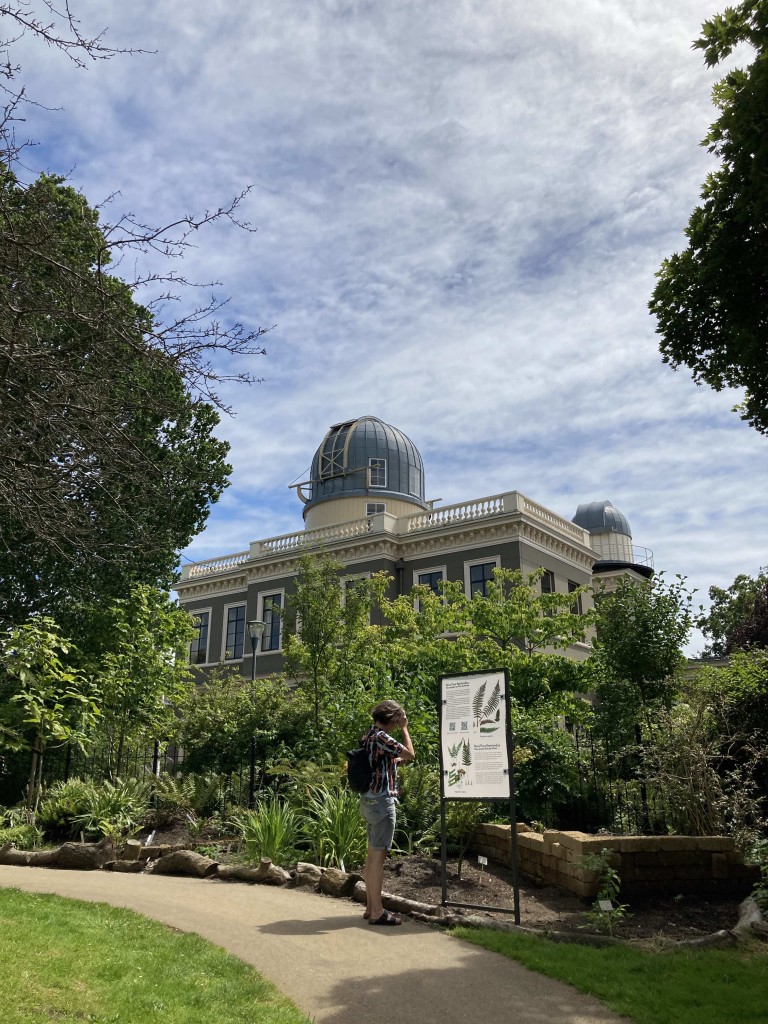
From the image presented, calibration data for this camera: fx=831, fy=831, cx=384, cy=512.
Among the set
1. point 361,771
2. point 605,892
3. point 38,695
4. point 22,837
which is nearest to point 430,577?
point 22,837

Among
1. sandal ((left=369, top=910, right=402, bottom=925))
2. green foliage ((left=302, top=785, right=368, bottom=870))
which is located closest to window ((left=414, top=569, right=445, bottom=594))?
green foliage ((left=302, top=785, right=368, bottom=870))

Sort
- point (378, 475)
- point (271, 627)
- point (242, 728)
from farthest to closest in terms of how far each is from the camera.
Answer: point (378, 475) → point (271, 627) → point (242, 728)

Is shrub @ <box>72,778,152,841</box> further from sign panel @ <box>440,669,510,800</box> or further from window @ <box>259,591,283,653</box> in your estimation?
window @ <box>259,591,283,653</box>

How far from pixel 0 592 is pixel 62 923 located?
39.4ft

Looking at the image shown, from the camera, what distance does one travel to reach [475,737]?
7664 mm

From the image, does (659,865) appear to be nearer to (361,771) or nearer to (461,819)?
(461,819)

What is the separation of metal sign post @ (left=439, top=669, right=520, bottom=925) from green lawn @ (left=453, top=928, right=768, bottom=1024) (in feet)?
4.19

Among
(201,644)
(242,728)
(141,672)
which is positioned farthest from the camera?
(201,644)

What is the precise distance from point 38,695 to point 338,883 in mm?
4530

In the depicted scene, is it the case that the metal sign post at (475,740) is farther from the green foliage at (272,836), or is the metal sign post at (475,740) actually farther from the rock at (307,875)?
the green foliage at (272,836)

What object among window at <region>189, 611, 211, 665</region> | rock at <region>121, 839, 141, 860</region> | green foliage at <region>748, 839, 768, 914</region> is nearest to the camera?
green foliage at <region>748, 839, 768, 914</region>

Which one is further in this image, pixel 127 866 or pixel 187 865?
pixel 127 866

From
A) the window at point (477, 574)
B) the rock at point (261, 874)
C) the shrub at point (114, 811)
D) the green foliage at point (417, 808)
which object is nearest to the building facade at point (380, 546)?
the window at point (477, 574)

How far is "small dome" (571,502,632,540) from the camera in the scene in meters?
48.2
